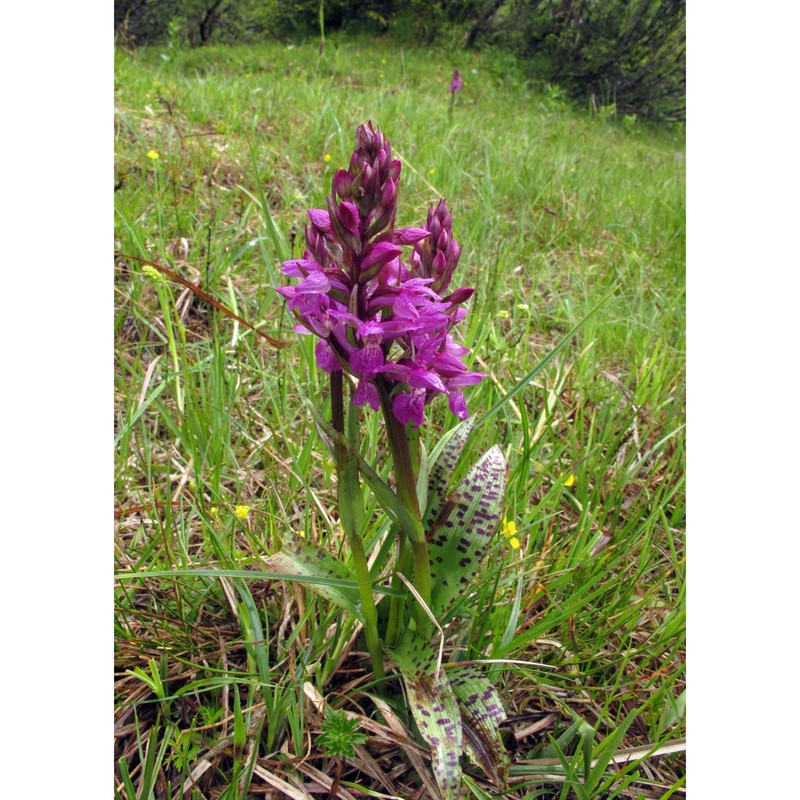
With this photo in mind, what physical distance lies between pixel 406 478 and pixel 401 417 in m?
0.10

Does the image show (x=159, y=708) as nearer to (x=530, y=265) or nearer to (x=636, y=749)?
(x=636, y=749)

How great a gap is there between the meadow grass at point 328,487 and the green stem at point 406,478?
0.28ft

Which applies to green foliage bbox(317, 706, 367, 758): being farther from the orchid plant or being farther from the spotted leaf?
the spotted leaf

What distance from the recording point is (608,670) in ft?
3.55

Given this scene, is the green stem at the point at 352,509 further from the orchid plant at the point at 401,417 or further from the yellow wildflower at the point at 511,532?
the yellow wildflower at the point at 511,532

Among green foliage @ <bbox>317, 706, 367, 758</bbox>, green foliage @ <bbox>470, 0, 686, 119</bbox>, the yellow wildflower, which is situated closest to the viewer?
green foliage @ <bbox>317, 706, 367, 758</bbox>

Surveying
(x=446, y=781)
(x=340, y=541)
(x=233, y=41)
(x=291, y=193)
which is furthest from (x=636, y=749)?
(x=233, y=41)

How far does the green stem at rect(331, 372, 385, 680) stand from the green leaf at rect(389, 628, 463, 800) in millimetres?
57

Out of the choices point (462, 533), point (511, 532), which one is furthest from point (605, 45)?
point (462, 533)

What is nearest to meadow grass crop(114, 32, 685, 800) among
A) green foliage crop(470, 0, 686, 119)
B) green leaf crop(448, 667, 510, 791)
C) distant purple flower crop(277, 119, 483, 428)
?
green leaf crop(448, 667, 510, 791)

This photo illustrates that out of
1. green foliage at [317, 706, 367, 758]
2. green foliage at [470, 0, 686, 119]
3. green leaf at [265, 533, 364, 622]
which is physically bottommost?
green foliage at [317, 706, 367, 758]

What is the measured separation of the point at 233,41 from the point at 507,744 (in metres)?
12.1

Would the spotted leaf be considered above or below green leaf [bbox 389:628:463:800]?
above

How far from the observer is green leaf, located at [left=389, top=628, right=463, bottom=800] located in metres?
0.77
